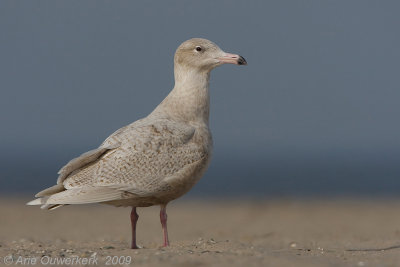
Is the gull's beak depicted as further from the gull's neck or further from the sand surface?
the sand surface

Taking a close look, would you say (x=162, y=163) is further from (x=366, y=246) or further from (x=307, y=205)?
(x=307, y=205)

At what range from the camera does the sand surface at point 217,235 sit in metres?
7.48

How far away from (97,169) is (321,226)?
10035 millimetres

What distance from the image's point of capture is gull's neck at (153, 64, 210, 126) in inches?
366

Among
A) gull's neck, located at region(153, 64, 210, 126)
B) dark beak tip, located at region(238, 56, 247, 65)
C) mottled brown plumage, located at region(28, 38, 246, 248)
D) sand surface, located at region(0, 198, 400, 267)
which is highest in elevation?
dark beak tip, located at region(238, 56, 247, 65)

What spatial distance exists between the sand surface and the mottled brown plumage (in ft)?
2.08

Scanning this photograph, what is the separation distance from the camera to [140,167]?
8375mm

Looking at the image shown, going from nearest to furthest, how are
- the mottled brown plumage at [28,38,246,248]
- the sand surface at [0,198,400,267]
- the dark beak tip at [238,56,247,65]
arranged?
the sand surface at [0,198,400,267]
the mottled brown plumage at [28,38,246,248]
the dark beak tip at [238,56,247,65]

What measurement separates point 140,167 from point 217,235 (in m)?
6.74

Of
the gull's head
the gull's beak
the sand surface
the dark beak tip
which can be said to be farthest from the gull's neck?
the sand surface

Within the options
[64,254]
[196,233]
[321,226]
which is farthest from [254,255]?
[321,226]

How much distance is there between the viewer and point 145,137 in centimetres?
853

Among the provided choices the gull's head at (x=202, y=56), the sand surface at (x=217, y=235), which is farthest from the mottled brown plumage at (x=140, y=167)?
the gull's head at (x=202, y=56)

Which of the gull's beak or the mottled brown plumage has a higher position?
the gull's beak
